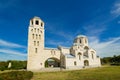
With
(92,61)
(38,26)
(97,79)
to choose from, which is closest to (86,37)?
(92,61)

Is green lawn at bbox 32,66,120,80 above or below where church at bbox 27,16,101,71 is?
below

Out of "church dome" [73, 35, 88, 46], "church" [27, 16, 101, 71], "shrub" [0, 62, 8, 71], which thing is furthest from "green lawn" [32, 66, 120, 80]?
"church dome" [73, 35, 88, 46]

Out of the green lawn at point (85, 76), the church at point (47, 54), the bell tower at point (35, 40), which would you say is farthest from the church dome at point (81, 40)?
the green lawn at point (85, 76)

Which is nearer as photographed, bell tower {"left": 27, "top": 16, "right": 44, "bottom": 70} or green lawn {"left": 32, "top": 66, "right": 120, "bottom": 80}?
green lawn {"left": 32, "top": 66, "right": 120, "bottom": 80}

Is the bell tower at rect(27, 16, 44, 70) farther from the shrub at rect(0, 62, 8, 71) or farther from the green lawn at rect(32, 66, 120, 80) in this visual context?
the green lawn at rect(32, 66, 120, 80)

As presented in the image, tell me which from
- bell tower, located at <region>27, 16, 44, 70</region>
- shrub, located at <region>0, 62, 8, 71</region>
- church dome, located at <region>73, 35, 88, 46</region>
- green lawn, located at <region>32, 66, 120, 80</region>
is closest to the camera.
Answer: green lawn, located at <region>32, 66, 120, 80</region>

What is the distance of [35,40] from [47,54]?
762 cm

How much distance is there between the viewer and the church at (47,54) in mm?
48500

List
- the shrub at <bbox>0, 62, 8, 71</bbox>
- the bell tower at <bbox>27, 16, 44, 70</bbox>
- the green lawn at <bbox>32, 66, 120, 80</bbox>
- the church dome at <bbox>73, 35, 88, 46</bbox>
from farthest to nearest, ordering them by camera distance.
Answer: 1. the church dome at <bbox>73, 35, 88, 46</bbox>
2. the shrub at <bbox>0, 62, 8, 71</bbox>
3. the bell tower at <bbox>27, 16, 44, 70</bbox>
4. the green lawn at <bbox>32, 66, 120, 80</bbox>

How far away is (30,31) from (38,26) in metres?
3.90

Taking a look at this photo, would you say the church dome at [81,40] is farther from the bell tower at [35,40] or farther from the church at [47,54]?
the bell tower at [35,40]

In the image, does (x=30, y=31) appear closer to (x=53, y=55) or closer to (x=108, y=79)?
(x=53, y=55)

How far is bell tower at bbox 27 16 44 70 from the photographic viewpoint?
48.0 m

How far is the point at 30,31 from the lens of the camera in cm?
5047
